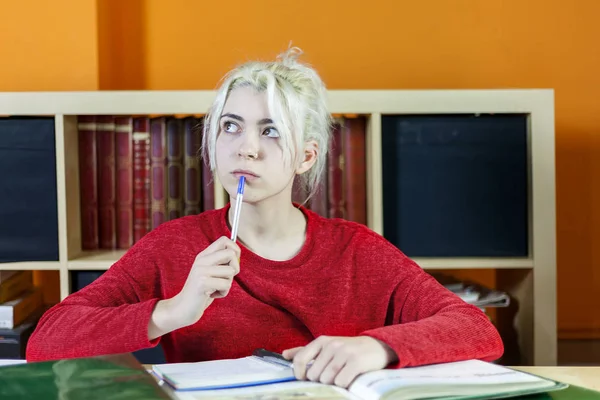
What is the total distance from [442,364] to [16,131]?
55.5 inches

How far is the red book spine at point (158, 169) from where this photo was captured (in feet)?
6.60

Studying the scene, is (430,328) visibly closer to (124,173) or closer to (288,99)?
(288,99)

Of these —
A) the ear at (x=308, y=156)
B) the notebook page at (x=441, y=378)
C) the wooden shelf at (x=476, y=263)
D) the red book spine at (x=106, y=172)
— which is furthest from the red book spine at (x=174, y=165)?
the notebook page at (x=441, y=378)

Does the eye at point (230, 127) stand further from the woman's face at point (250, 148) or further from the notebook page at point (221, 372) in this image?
the notebook page at point (221, 372)

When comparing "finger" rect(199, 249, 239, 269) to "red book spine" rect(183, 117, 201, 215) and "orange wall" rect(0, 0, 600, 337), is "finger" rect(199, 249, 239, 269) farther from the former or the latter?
"orange wall" rect(0, 0, 600, 337)

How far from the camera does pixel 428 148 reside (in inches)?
77.8

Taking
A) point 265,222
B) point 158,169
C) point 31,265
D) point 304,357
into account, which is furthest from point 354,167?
point 304,357

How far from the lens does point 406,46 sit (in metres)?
2.37

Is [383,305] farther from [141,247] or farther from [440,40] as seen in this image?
[440,40]

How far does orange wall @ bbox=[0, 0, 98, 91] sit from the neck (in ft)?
3.45

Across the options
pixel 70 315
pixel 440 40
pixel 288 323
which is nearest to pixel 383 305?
pixel 288 323

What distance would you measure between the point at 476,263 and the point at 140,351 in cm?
89

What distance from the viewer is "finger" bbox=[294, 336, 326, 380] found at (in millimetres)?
849

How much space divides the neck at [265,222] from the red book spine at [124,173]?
0.76 m
